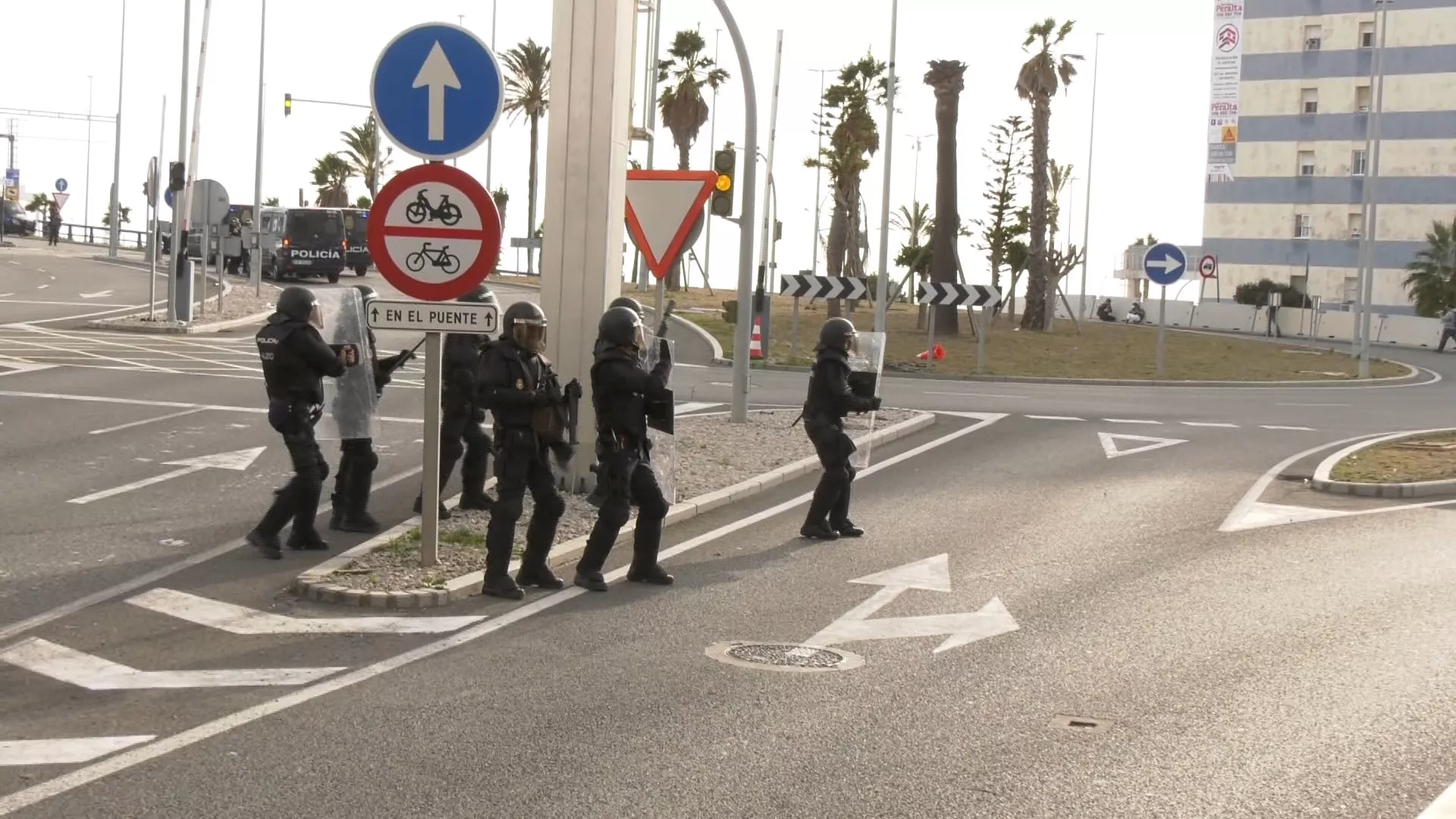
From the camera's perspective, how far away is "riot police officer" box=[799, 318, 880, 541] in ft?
39.5

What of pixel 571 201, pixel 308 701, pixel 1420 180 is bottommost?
pixel 308 701

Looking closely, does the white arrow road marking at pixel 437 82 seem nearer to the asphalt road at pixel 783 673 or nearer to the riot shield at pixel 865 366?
the asphalt road at pixel 783 673

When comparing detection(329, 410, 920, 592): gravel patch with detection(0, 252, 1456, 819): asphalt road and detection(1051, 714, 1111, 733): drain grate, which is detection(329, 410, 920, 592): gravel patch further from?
detection(1051, 714, 1111, 733): drain grate

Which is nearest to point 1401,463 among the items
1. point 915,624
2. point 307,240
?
point 915,624

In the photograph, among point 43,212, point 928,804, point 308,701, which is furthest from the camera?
point 43,212

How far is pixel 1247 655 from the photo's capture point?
26.9ft

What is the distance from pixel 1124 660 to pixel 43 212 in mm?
124565

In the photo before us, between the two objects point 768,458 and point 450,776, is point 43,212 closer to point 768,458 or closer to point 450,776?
point 768,458

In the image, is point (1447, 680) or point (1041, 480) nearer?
point (1447, 680)

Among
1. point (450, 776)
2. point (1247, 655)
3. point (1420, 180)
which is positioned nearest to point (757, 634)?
point (1247, 655)

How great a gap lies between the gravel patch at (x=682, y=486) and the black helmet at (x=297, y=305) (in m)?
1.52

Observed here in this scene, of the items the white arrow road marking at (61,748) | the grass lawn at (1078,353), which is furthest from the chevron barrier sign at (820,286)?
the white arrow road marking at (61,748)

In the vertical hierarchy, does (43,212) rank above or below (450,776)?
above

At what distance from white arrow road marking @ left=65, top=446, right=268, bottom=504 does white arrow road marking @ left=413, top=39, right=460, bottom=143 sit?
4.95 m
